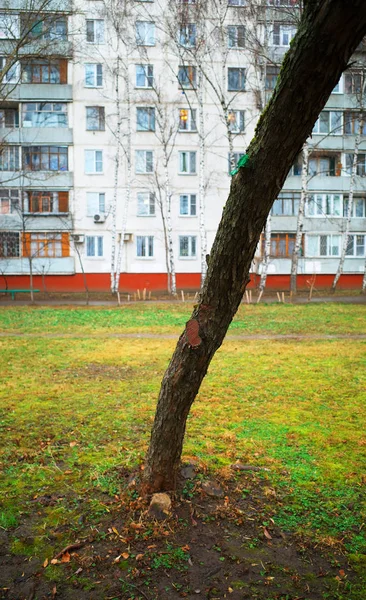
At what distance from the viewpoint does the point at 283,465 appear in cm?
482

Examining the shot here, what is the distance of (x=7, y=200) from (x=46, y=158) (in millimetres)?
3811

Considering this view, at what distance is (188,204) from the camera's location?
35906 mm

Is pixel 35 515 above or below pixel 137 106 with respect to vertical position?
below

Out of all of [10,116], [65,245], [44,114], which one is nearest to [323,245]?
[65,245]

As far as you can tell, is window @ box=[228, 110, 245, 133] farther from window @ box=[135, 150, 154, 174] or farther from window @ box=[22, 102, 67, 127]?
window @ box=[22, 102, 67, 127]

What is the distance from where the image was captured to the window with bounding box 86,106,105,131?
1382 inches

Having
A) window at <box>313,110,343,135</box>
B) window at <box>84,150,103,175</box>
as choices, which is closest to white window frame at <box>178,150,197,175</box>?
window at <box>84,150,103,175</box>

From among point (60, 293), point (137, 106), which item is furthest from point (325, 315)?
point (137, 106)

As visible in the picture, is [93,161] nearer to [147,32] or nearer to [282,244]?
[147,32]

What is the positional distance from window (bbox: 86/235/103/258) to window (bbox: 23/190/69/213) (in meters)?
2.45

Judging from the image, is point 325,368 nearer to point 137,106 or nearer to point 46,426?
point 46,426

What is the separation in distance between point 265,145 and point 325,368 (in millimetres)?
7184

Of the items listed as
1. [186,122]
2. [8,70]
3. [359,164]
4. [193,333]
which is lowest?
[193,333]

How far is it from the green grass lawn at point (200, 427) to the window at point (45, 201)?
2396 cm
